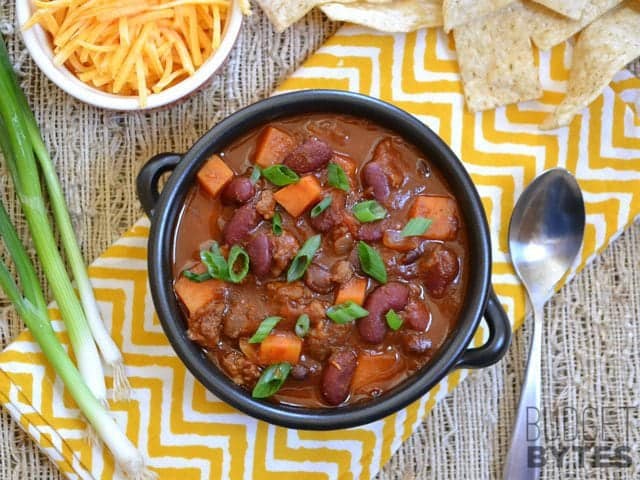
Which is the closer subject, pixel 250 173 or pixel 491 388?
pixel 250 173

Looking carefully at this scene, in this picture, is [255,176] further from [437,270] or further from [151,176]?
[437,270]

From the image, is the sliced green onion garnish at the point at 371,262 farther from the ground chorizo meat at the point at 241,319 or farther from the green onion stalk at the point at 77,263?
the green onion stalk at the point at 77,263

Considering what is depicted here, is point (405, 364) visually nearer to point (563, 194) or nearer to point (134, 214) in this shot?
point (563, 194)

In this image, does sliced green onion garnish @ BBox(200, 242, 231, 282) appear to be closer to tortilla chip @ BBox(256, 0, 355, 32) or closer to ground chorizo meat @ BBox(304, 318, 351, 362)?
ground chorizo meat @ BBox(304, 318, 351, 362)

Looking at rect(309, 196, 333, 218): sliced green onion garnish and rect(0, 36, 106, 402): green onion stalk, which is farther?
rect(0, 36, 106, 402): green onion stalk

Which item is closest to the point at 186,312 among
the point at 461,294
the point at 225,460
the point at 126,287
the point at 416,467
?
the point at 126,287

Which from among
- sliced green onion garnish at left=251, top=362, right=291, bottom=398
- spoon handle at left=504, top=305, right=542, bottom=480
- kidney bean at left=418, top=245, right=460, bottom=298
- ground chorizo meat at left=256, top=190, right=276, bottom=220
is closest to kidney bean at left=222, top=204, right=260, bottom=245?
ground chorizo meat at left=256, top=190, right=276, bottom=220

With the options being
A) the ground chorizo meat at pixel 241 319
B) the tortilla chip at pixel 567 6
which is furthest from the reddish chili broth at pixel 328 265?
the tortilla chip at pixel 567 6
